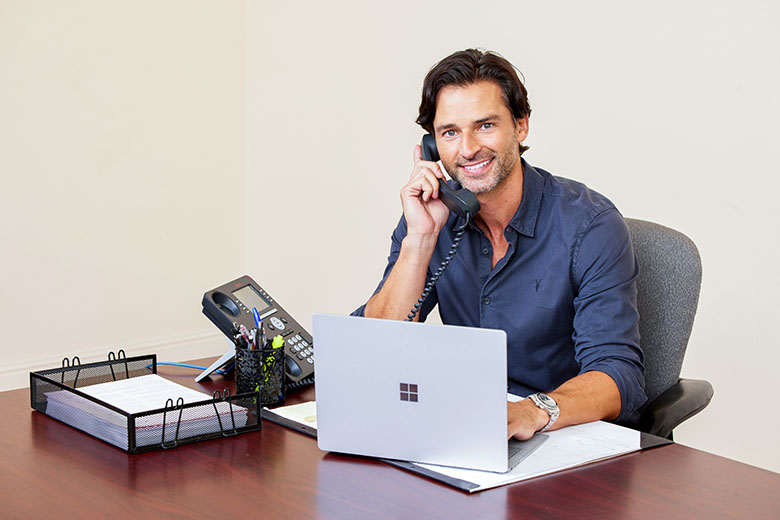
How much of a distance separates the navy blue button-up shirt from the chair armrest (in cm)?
10

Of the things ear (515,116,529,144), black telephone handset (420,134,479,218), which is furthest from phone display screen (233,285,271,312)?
ear (515,116,529,144)

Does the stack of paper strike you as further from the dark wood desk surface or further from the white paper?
the white paper

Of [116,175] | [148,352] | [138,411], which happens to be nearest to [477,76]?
[138,411]

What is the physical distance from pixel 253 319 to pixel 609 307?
2.33ft

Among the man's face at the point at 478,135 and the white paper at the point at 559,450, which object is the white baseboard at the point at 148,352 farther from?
the white paper at the point at 559,450

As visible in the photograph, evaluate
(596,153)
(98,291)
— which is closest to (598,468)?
(596,153)

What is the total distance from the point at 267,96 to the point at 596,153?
6.27 ft

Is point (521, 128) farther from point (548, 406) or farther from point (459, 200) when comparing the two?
point (548, 406)

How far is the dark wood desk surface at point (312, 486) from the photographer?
3.24 ft

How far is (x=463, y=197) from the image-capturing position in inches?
69.7

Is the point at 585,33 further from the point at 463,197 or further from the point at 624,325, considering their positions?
the point at 624,325

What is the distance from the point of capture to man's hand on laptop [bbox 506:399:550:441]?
1.19 metres

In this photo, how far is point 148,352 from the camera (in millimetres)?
3854

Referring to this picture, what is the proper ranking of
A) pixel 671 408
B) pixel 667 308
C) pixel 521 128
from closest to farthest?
pixel 671 408
pixel 667 308
pixel 521 128
